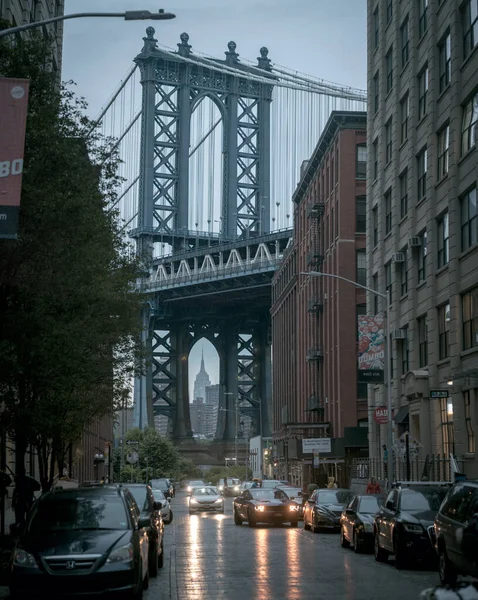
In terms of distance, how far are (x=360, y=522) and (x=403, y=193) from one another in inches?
926

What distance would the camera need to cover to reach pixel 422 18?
1695 inches

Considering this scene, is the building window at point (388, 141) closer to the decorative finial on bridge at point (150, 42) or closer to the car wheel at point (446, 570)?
the car wheel at point (446, 570)

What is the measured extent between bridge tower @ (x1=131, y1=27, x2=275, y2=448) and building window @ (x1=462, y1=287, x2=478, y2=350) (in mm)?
100455

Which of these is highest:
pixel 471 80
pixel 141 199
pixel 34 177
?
pixel 141 199

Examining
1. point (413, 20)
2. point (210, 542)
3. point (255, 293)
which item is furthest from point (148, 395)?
point (210, 542)

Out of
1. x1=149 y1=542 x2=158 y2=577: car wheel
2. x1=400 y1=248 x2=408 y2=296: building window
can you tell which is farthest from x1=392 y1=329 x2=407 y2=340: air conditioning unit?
x1=149 y1=542 x2=158 y2=577: car wheel

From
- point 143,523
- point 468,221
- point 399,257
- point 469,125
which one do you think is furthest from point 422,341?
point 143,523

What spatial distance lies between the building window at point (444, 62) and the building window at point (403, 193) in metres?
5.66

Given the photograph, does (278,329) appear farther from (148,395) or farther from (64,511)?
(64,511)

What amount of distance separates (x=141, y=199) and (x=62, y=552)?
131629mm

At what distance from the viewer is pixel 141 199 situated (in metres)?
144

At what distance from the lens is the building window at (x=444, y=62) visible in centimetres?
3866

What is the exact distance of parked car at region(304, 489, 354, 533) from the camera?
105 feet

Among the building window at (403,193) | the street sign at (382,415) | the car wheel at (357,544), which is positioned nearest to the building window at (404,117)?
the building window at (403,193)
